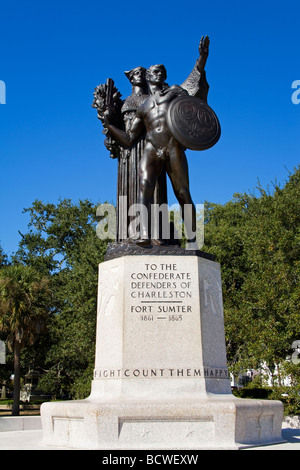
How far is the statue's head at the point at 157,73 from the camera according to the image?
10109mm

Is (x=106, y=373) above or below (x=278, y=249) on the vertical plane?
below

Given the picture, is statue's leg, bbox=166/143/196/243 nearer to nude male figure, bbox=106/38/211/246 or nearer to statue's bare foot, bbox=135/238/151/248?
nude male figure, bbox=106/38/211/246

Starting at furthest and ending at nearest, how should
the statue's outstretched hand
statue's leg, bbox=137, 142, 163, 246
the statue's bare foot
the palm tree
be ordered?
the palm tree < the statue's outstretched hand < statue's leg, bbox=137, 142, 163, 246 < the statue's bare foot

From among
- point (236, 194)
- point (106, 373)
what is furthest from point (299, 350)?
point (236, 194)

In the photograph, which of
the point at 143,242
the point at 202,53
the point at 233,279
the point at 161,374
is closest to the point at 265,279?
the point at 233,279

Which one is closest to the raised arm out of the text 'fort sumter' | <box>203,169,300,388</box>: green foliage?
the text 'fort sumter'

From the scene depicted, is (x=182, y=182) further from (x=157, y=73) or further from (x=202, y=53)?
(x=202, y=53)

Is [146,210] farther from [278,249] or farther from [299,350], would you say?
[278,249]

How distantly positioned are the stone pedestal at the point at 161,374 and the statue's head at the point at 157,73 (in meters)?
3.82

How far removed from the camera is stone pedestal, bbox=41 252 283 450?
6.86 meters

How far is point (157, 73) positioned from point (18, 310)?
798 inches

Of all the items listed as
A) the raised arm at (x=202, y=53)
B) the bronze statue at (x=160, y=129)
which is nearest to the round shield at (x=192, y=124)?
the bronze statue at (x=160, y=129)

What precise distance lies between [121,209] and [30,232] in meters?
40.5

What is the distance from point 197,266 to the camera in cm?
867
